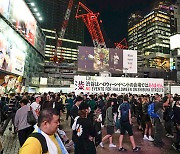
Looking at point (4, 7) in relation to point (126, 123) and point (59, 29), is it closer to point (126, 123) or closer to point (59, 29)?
point (126, 123)

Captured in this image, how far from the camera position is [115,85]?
21609mm

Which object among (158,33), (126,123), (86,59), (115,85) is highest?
(158,33)

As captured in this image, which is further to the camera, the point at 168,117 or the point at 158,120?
the point at 168,117

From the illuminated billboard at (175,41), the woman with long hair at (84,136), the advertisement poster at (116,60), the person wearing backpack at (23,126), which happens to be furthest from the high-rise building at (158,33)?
the woman with long hair at (84,136)

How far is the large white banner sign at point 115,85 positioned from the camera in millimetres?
20359

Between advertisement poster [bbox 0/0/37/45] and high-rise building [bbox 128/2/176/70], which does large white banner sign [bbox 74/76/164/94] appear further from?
high-rise building [bbox 128/2/176/70]

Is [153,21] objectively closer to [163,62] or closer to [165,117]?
[163,62]

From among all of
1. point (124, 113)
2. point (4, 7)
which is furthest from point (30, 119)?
point (4, 7)

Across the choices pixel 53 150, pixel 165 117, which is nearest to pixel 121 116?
pixel 165 117

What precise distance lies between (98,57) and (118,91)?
38.5 feet

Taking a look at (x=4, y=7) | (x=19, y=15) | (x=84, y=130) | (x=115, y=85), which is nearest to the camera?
(x=84, y=130)

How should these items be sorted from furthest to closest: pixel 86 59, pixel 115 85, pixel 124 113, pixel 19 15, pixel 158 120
Result: pixel 86 59 < pixel 19 15 < pixel 115 85 < pixel 158 120 < pixel 124 113

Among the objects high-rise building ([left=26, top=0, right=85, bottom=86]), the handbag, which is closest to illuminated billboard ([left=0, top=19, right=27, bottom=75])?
the handbag

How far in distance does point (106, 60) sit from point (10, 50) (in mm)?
15358
